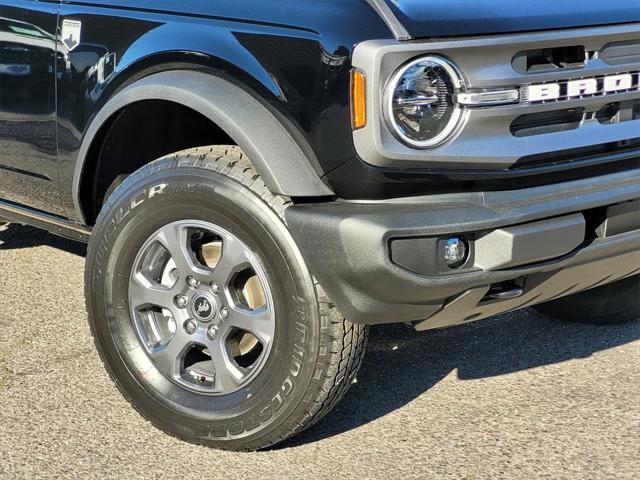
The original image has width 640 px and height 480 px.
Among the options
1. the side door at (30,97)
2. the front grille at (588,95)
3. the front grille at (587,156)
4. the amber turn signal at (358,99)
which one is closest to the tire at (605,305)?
the front grille at (587,156)

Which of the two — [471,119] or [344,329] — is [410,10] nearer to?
[471,119]

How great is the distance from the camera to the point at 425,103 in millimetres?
2787

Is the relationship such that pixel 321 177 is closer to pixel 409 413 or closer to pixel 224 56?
pixel 224 56

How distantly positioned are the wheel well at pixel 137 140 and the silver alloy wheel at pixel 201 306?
0.42m

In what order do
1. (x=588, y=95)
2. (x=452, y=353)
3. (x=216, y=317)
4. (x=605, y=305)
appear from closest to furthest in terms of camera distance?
(x=588, y=95) → (x=216, y=317) → (x=452, y=353) → (x=605, y=305)

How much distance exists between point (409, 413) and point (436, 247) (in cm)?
95

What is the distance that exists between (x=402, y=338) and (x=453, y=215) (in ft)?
4.81

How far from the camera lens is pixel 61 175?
369 cm

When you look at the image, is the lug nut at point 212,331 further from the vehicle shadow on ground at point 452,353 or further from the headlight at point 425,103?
the headlight at point 425,103

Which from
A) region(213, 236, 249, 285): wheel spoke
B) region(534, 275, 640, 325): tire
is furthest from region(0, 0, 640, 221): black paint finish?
region(534, 275, 640, 325): tire

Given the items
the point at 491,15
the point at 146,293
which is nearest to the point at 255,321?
the point at 146,293

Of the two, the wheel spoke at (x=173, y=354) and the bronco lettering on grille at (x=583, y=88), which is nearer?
the bronco lettering on grille at (x=583, y=88)

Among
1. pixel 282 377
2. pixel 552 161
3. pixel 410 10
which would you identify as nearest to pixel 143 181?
pixel 282 377

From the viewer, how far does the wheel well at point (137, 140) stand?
11.5 feet
